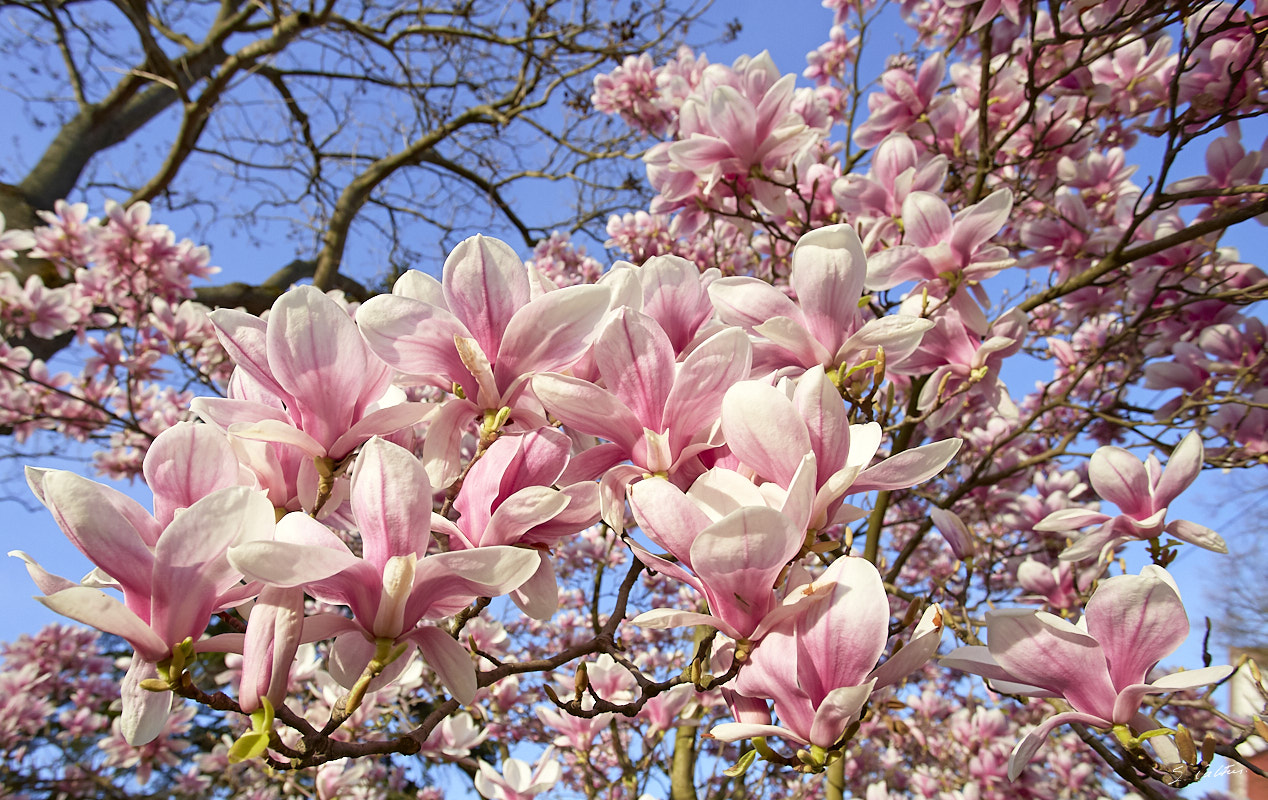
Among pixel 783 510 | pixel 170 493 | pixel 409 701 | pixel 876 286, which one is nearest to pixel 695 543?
pixel 783 510

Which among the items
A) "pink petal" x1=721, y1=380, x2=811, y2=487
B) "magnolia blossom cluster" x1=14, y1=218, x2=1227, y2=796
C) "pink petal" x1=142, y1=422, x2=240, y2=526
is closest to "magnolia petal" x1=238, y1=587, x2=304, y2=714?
"magnolia blossom cluster" x1=14, y1=218, x2=1227, y2=796

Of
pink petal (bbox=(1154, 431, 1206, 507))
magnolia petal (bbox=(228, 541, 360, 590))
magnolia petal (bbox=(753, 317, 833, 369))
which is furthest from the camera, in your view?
pink petal (bbox=(1154, 431, 1206, 507))

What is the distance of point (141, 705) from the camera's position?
50cm

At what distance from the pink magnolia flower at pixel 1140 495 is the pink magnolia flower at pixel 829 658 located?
79 centimetres

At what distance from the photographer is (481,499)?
54 centimetres

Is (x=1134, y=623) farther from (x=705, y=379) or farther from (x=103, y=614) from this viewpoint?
(x=103, y=614)

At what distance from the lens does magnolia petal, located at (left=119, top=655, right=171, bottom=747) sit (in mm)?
494

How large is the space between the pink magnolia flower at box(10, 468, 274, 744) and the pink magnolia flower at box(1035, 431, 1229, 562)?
1.19m

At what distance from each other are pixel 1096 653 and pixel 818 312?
377 millimetres

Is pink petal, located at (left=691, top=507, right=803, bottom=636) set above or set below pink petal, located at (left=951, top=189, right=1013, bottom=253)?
below

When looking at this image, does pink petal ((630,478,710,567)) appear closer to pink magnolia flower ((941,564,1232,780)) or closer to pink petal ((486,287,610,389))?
pink petal ((486,287,610,389))

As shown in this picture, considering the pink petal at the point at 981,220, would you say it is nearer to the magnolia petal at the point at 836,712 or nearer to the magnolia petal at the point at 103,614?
the magnolia petal at the point at 836,712

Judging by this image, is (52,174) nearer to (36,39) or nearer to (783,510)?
(36,39)

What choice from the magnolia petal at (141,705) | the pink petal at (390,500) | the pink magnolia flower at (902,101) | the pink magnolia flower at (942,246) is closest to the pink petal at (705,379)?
the pink petal at (390,500)
